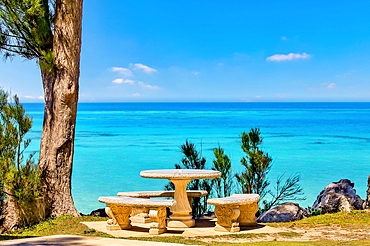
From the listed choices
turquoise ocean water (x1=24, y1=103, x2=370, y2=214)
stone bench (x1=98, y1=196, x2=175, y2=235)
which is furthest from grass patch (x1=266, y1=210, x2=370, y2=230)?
turquoise ocean water (x1=24, y1=103, x2=370, y2=214)

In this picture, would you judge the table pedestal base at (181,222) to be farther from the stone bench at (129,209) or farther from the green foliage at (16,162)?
the green foliage at (16,162)

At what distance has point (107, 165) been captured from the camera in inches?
1004

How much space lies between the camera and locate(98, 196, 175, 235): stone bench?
7578 mm

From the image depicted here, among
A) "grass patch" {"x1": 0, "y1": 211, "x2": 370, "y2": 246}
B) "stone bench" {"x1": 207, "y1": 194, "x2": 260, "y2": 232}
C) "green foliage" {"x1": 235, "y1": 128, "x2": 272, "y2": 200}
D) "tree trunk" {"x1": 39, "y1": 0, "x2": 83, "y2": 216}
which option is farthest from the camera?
"green foliage" {"x1": 235, "y1": 128, "x2": 272, "y2": 200}

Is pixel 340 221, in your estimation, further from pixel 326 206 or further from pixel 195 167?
pixel 195 167

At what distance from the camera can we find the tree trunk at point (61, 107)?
9.18 m

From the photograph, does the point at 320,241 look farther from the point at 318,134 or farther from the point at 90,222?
the point at 318,134

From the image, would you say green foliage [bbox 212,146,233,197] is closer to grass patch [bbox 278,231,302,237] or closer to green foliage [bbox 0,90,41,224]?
grass patch [bbox 278,231,302,237]

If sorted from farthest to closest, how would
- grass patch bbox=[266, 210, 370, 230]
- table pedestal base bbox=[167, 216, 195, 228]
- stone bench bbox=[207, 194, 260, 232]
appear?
grass patch bbox=[266, 210, 370, 230] → table pedestal base bbox=[167, 216, 195, 228] → stone bench bbox=[207, 194, 260, 232]

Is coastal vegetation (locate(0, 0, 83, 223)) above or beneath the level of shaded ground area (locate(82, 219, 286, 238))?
above

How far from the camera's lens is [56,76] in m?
9.23

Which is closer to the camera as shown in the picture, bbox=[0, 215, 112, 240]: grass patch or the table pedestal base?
bbox=[0, 215, 112, 240]: grass patch

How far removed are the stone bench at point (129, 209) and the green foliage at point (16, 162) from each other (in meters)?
1.64

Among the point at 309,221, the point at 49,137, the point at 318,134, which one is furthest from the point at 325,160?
the point at 49,137
